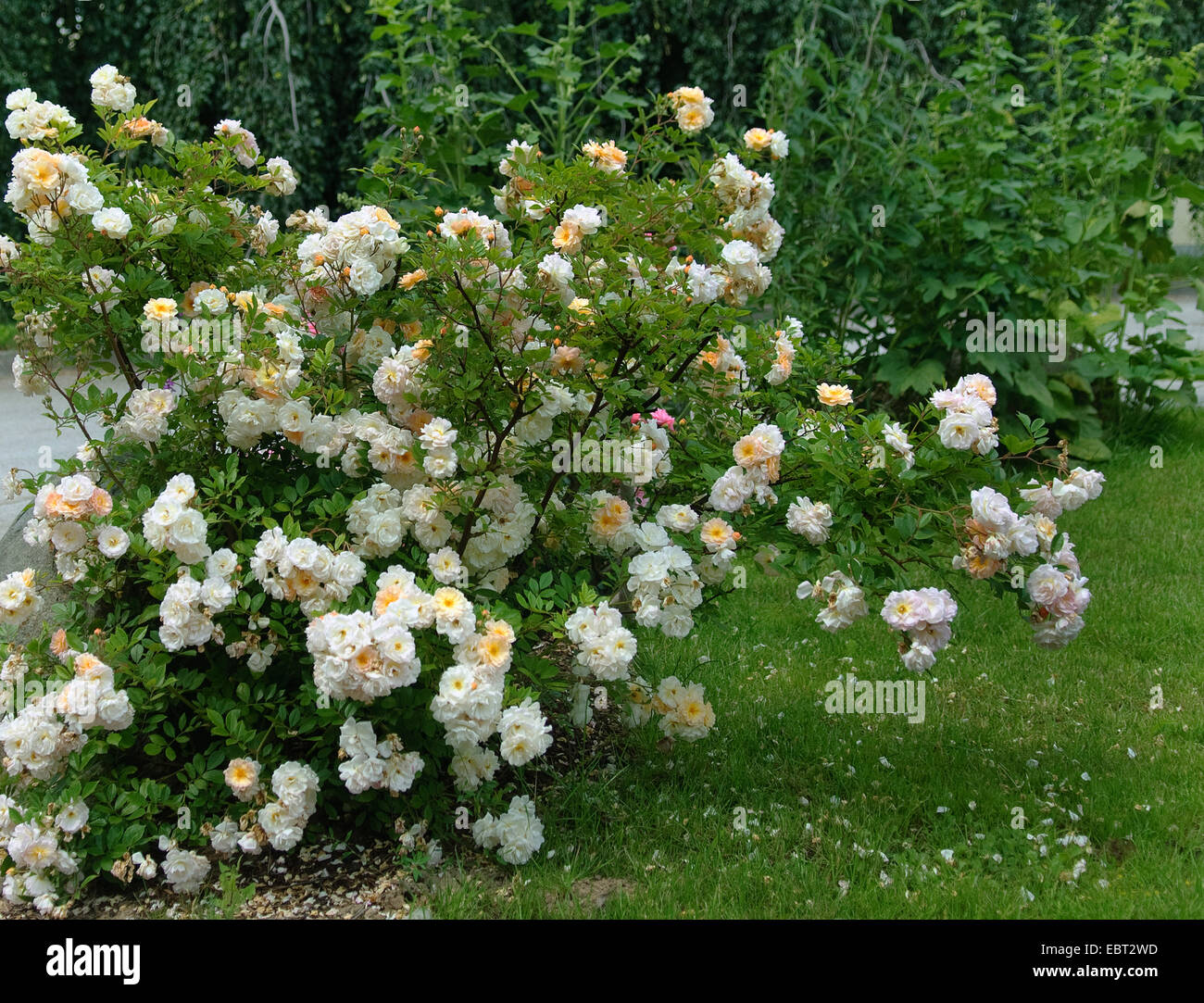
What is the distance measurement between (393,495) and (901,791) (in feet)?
4.85

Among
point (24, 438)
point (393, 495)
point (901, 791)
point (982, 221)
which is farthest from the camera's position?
point (24, 438)

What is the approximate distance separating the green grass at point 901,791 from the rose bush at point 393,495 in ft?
0.72

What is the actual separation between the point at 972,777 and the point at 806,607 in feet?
4.56

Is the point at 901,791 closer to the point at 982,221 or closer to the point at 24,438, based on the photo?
the point at 982,221

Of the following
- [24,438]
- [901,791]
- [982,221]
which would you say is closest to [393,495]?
[901,791]

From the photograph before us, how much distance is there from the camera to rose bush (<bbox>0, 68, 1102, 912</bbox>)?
8.32ft

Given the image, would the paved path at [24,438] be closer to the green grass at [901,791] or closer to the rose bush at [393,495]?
the rose bush at [393,495]

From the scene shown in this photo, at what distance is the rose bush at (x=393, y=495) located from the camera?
2.54m

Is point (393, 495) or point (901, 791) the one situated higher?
point (393, 495)

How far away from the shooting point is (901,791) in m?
3.04

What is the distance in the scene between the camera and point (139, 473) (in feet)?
9.42

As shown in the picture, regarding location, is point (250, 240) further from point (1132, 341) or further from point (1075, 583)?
point (1132, 341)

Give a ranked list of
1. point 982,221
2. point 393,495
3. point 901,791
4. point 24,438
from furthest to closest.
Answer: point 24,438
point 982,221
point 901,791
point 393,495

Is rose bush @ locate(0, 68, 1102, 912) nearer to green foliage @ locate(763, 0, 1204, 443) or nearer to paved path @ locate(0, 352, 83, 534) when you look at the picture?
green foliage @ locate(763, 0, 1204, 443)
